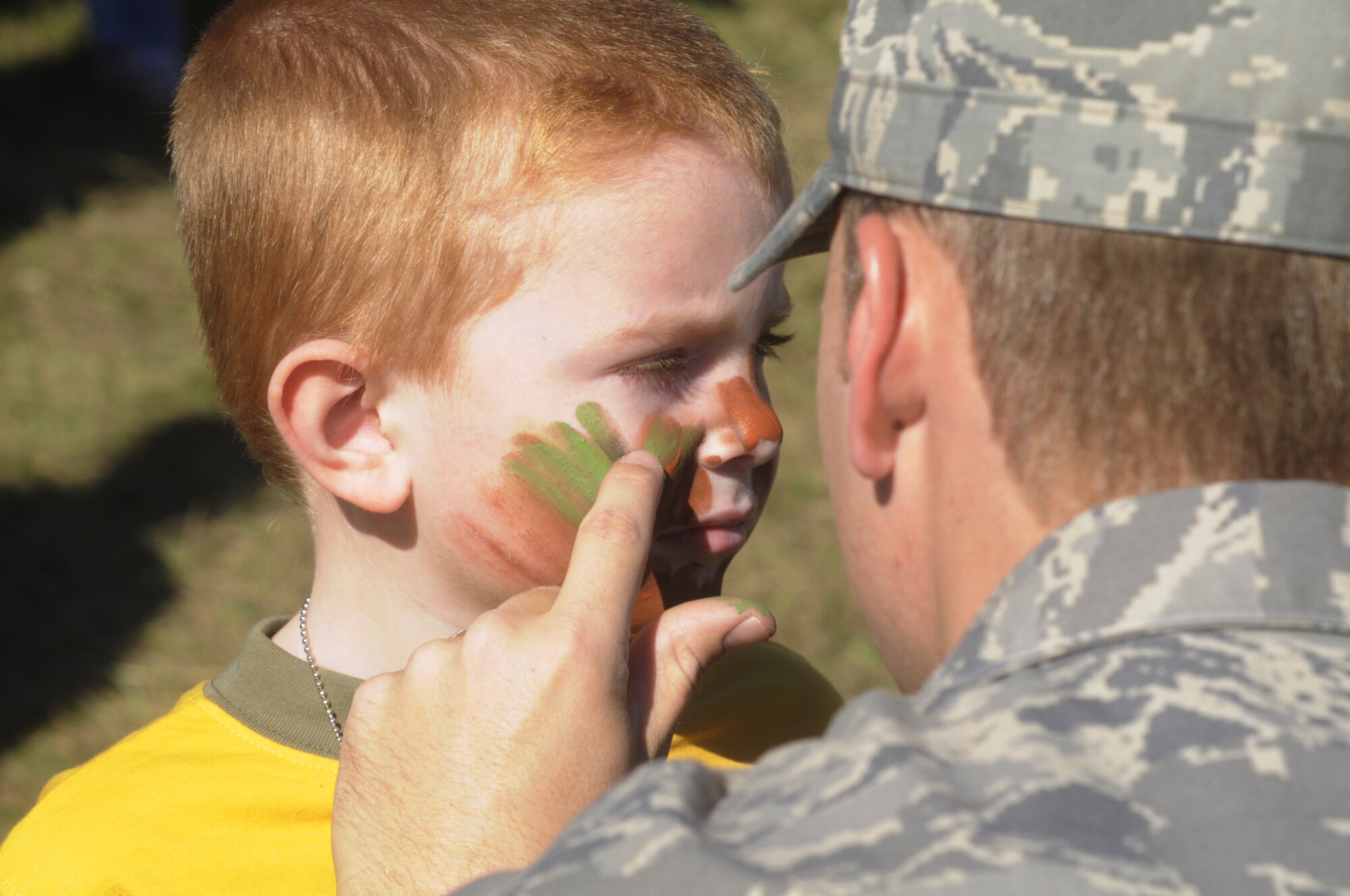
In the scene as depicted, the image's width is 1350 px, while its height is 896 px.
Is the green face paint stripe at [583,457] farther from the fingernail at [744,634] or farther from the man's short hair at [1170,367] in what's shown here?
the man's short hair at [1170,367]

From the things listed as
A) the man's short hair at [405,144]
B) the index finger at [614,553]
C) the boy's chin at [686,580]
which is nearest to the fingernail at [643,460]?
the index finger at [614,553]

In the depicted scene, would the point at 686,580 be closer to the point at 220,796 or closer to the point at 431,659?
the point at 431,659

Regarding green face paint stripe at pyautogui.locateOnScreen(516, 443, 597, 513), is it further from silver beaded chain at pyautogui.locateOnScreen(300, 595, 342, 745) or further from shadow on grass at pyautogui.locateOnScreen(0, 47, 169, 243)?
shadow on grass at pyautogui.locateOnScreen(0, 47, 169, 243)

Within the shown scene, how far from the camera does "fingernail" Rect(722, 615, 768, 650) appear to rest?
2031mm

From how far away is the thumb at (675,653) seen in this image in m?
1.96

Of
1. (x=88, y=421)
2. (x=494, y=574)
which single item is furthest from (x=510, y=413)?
(x=88, y=421)

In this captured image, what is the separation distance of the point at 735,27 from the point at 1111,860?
10.5 meters

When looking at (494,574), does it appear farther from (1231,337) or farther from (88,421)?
(88,421)

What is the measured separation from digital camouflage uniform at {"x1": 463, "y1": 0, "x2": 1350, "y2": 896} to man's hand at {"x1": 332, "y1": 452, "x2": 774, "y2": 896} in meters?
0.34

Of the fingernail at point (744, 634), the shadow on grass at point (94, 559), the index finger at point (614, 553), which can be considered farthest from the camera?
the shadow on grass at point (94, 559)

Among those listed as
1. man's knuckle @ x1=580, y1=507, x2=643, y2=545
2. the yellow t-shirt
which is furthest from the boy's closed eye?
the yellow t-shirt

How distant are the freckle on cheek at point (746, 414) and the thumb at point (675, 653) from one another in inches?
16.3

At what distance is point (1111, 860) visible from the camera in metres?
1.10

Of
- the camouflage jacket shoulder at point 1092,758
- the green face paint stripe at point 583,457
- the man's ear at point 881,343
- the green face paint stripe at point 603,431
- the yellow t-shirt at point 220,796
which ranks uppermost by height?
the man's ear at point 881,343
